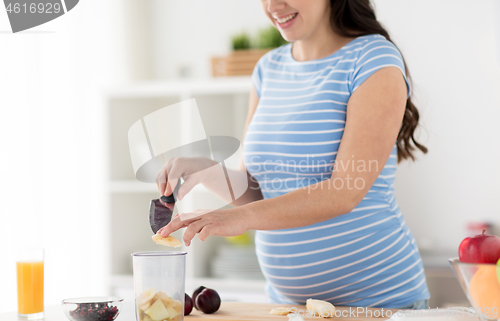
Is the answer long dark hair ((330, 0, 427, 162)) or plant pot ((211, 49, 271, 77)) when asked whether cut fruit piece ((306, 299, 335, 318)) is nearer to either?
long dark hair ((330, 0, 427, 162))

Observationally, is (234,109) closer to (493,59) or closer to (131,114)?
(131,114)

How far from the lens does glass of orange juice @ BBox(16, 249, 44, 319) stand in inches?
40.9

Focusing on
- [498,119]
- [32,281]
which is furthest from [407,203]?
[32,281]

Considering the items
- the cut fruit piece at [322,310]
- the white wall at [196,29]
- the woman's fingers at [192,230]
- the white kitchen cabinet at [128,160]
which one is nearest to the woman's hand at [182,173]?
the woman's fingers at [192,230]

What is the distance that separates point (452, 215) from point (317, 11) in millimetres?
1466

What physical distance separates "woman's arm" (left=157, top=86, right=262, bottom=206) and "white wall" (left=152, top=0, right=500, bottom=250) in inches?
46.9

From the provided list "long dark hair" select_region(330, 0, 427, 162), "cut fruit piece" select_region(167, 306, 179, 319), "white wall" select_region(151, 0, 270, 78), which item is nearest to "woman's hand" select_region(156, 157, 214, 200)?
"cut fruit piece" select_region(167, 306, 179, 319)

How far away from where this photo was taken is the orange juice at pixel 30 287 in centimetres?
104

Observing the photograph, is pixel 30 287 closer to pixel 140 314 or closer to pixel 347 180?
pixel 140 314

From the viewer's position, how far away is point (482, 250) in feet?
2.48

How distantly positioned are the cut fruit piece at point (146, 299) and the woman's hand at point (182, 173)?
0.20 m

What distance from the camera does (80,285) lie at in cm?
243

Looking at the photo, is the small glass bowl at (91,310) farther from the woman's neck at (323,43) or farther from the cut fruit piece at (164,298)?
the woman's neck at (323,43)

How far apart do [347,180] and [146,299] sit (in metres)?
0.43
